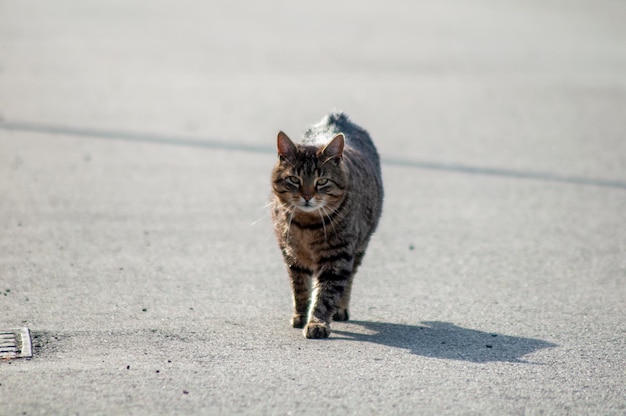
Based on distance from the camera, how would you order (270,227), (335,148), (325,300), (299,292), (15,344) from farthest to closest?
(270,227) → (299,292) → (335,148) → (325,300) → (15,344)

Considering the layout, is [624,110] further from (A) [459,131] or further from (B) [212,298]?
(B) [212,298]

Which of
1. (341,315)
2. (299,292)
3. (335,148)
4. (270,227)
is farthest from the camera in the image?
(270,227)

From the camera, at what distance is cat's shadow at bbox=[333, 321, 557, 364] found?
5793 millimetres

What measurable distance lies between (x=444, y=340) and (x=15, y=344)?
7.68 feet

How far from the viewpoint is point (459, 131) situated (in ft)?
41.9

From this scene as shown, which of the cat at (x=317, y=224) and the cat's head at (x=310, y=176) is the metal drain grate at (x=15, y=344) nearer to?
the cat at (x=317, y=224)

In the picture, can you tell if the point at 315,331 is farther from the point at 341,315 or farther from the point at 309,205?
the point at 309,205

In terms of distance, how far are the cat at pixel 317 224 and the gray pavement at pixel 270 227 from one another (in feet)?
0.69

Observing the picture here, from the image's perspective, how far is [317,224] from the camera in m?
6.27

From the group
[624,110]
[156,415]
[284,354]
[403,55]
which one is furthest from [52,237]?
[403,55]

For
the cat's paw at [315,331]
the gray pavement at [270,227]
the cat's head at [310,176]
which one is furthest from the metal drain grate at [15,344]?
the cat's head at [310,176]

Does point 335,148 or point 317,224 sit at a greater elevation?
point 335,148

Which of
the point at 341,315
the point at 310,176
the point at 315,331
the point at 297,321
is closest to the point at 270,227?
the point at 341,315

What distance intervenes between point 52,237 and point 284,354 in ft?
10.0
